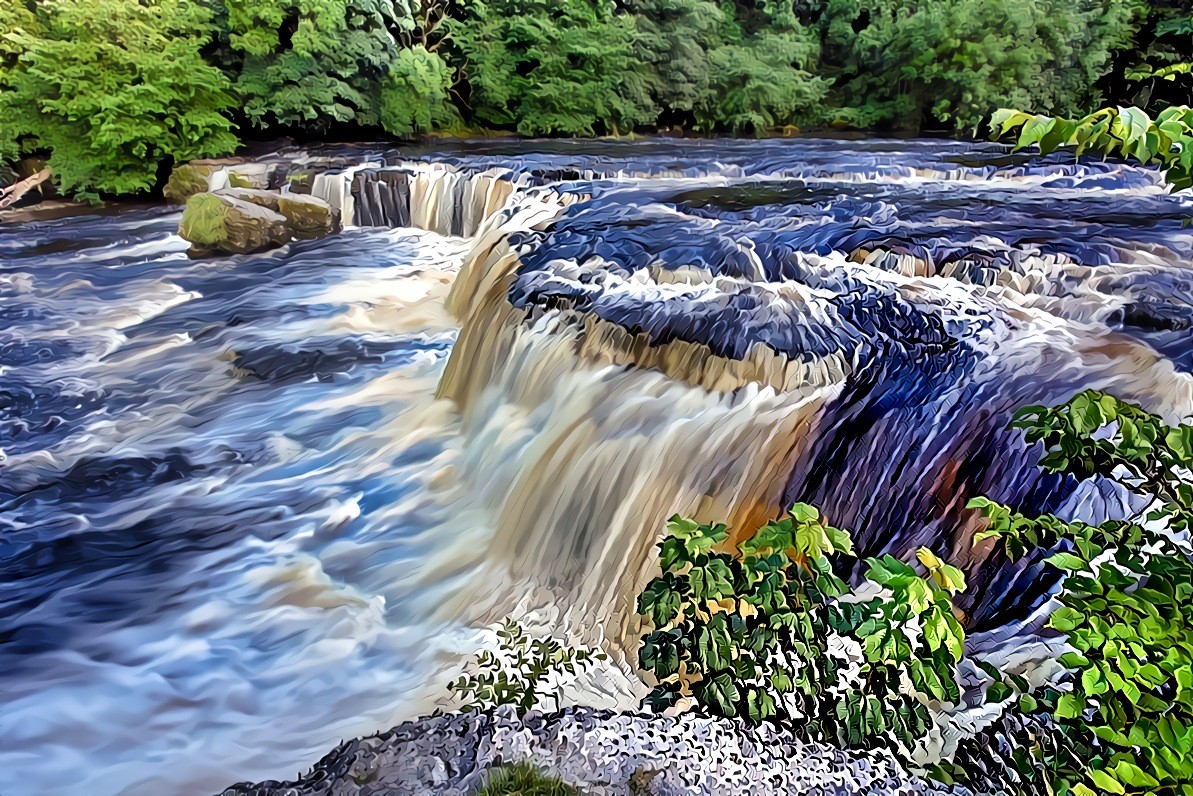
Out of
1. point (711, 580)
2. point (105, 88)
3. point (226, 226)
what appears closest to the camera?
point (711, 580)

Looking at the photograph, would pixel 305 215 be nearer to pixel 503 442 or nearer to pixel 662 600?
pixel 503 442

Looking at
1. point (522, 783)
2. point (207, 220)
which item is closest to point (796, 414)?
point (522, 783)

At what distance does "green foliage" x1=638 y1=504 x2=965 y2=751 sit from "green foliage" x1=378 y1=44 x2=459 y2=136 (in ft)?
37.7

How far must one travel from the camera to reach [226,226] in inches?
317

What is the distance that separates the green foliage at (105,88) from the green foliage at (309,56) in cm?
72

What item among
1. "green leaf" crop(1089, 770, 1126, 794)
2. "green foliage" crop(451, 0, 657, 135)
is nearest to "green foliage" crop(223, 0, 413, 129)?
"green foliage" crop(451, 0, 657, 135)

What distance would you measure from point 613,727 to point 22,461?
4.01 meters

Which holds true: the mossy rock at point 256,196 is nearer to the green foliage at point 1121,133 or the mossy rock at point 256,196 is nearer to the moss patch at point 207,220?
the moss patch at point 207,220

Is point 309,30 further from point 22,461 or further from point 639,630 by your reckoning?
point 639,630

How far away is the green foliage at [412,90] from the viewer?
38.5 feet

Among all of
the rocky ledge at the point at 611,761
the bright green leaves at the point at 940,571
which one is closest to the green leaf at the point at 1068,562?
the bright green leaves at the point at 940,571

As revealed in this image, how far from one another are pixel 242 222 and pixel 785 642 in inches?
307

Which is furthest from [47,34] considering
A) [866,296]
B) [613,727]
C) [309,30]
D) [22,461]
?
[613,727]

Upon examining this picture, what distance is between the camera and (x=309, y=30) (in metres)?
11.1
